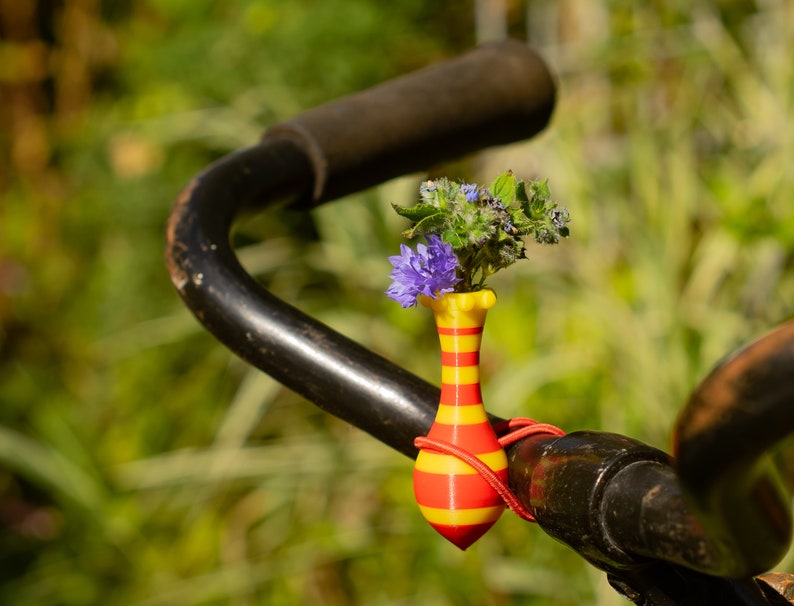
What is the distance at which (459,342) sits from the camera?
49 cm

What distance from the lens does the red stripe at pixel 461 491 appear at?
48 centimetres

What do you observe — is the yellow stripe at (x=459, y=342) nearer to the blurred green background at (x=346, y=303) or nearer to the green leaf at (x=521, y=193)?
the green leaf at (x=521, y=193)

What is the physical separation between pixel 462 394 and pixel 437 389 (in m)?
0.04

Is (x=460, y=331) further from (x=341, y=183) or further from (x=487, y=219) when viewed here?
(x=341, y=183)

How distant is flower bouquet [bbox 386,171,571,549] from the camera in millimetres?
468

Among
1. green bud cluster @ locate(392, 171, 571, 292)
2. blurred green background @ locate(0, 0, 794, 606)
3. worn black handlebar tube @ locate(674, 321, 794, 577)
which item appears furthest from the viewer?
blurred green background @ locate(0, 0, 794, 606)

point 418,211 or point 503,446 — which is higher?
point 418,211

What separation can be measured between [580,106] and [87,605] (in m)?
1.61

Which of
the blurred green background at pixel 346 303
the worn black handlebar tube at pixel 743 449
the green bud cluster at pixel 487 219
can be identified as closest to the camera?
the worn black handlebar tube at pixel 743 449

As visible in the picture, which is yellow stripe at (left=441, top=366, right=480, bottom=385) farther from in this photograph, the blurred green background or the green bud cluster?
the blurred green background

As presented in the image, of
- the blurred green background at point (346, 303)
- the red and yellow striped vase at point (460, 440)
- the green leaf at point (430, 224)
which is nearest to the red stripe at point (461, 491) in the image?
the red and yellow striped vase at point (460, 440)

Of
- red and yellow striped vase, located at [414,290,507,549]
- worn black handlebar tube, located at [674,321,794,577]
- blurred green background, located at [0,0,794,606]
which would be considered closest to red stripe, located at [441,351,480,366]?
red and yellow striped vase, located at [414,290,507,549]

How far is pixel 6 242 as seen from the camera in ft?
10.6

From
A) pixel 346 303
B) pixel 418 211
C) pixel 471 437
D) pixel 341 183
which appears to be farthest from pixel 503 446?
pixel 346 303
